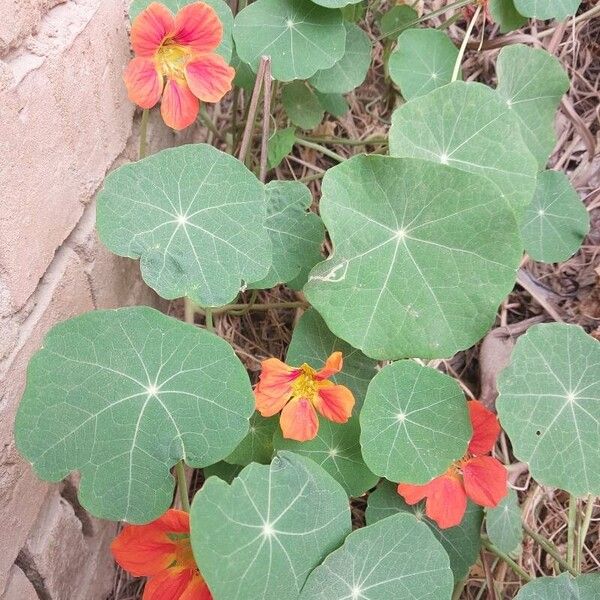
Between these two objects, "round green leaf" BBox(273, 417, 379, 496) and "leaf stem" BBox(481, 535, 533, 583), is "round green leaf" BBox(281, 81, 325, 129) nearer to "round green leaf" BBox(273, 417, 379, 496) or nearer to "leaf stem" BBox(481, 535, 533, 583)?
"round green leaf" BBox(273, 417, 379, 496)

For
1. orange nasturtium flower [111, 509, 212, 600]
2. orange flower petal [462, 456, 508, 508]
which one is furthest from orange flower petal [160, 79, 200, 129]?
orange flower petal [462, 456, 508, 508]

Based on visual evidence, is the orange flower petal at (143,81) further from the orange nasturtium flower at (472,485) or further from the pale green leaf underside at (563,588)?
the pale green leaf underside at (563,588)

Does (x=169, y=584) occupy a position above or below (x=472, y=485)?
above

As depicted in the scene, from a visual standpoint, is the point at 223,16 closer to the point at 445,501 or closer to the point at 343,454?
the point at 343,454

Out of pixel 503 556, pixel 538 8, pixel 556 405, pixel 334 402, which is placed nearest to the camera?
pixel 334 402

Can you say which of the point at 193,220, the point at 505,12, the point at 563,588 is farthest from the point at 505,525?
the point at 505,12

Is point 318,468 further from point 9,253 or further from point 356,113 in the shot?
point 356,113

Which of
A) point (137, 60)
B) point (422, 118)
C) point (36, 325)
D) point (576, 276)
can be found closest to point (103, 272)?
point (36, 325)
